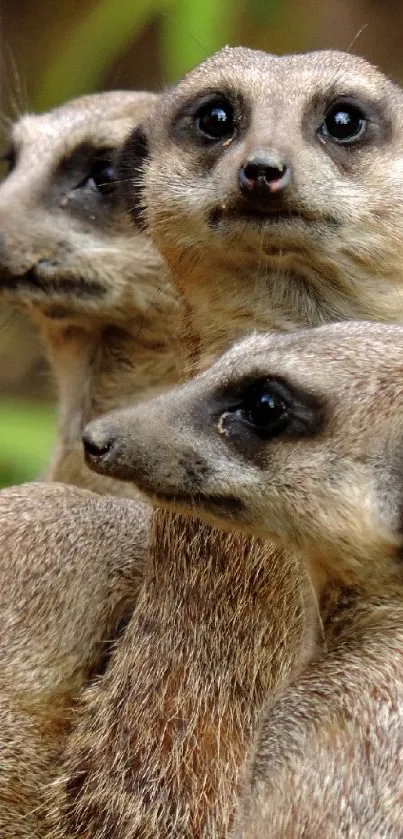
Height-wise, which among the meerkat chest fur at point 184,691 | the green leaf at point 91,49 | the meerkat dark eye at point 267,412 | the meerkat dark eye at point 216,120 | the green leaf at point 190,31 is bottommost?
the meerkat chest fur at point 184,691

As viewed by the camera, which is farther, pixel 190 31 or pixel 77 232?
pixel 190 31

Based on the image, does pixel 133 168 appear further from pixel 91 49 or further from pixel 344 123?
pixel 91 49

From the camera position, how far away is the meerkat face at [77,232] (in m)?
3.18

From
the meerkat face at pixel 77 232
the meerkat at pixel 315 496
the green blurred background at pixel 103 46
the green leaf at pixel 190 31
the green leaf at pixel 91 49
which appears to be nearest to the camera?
the meerkat at pixel 315 496

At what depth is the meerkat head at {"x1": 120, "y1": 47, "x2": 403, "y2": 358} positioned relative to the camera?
7.52 feet

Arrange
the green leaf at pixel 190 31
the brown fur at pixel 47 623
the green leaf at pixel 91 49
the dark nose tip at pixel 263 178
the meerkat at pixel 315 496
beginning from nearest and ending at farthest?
the meerkat at pixel 315 496
the dark nose tip at pixel 263 178
the brown fur at pixel 47 623
the green leaf at pixel 190 31
the green leaf at pixel 91 49

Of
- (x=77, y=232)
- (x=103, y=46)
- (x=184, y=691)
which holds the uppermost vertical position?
(x=103, y=46)

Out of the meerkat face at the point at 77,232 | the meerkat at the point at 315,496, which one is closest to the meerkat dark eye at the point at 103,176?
the meerkat face at the point at 77,232

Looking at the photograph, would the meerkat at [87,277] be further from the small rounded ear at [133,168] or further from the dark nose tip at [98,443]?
the dark nose tip at [98,443]

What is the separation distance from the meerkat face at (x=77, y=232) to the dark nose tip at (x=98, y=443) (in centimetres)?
124

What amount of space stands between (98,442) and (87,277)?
4.16 ft

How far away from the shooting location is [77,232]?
3.22 meters

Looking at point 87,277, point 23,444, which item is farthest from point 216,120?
point 23,444

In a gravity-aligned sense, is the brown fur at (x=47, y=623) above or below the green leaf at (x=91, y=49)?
below
